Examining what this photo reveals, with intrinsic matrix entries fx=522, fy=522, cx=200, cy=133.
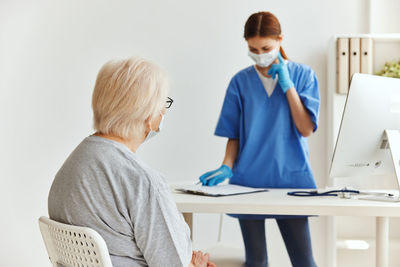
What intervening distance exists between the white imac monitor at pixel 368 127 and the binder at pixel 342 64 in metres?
1.23

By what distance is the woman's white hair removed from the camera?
118 centimetres

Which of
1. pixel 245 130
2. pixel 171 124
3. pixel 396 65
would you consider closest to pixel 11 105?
pixel 171 124

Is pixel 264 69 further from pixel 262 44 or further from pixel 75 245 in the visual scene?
pixel 75 245

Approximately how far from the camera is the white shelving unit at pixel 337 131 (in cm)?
298

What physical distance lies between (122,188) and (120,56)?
2296 mm

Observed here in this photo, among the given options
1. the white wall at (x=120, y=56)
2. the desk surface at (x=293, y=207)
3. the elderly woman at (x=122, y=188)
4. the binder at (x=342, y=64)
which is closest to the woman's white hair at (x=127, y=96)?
the elderly woman at (x=122, y=188)

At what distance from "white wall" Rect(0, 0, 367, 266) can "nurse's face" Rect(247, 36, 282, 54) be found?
113 centimetres

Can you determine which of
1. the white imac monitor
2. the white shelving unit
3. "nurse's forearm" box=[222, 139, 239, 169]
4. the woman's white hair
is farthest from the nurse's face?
the white shelving unit

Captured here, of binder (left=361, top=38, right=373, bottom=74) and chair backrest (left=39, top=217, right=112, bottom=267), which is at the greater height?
binder (left=361, top=38, right=373, bottom=74)

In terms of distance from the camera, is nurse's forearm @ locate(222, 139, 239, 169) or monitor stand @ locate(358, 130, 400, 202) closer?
monitor stand @ locate(358, 130, 400, 202)

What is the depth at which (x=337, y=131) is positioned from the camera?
298 cm

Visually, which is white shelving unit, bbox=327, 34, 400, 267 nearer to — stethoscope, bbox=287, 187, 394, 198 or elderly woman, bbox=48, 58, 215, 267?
stethoscope, bbox=287, 187, 394, 198

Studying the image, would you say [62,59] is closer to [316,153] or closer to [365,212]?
[316,153]

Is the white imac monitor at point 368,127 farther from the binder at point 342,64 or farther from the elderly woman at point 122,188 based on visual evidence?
the binder at point 342,64
